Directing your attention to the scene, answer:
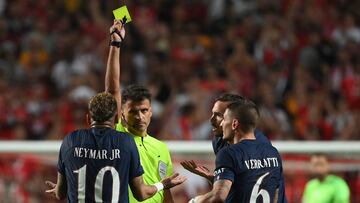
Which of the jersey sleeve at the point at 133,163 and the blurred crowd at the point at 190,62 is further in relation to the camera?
the blurred crowd at the point at 190,62

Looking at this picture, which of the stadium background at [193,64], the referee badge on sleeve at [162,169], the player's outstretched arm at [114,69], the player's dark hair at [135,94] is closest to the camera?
the player's outstretched arm at [114,69]

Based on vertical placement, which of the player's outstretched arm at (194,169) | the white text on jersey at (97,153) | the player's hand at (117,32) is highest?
the player's hand at (117,32)

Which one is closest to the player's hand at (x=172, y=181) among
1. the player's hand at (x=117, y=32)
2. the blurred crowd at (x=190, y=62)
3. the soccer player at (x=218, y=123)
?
the soccer player at (x=218, y=123)

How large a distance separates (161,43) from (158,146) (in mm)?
5962

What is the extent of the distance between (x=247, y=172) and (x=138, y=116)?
1.09 m

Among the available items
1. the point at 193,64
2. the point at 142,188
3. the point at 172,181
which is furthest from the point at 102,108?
the point at 193,64

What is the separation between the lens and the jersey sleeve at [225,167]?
20.3 ft

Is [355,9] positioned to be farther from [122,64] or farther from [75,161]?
[75,161]

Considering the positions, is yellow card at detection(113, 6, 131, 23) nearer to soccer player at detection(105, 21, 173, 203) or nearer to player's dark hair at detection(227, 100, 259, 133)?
soccer player at detection(105, 21, 173, 203)

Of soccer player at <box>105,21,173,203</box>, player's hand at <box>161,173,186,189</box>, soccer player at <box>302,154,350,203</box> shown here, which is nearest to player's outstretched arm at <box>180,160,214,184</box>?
player's hand at <box>161,173,186,189</box>

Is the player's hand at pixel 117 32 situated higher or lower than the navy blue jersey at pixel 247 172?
higher

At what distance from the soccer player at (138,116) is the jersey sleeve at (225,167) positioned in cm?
90

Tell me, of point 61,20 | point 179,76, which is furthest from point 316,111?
point 61,20

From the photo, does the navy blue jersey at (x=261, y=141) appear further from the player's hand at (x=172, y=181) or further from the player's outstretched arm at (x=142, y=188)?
the player's outstretched arm at (x=142, y=188)
